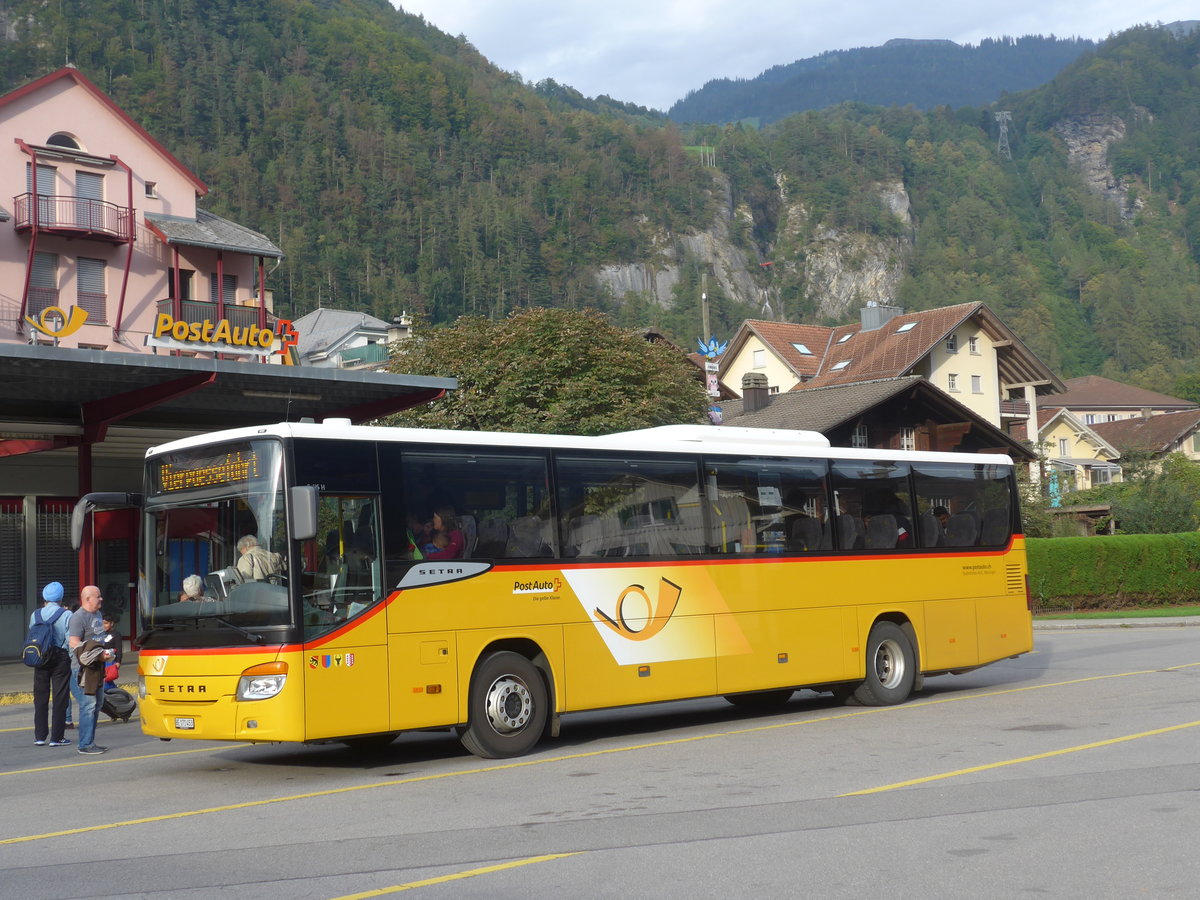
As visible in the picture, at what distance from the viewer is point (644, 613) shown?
13.0 m

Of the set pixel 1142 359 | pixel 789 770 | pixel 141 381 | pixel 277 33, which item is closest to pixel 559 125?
pixel 277 33

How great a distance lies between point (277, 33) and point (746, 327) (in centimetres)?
11602

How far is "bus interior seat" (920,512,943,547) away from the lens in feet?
52.9

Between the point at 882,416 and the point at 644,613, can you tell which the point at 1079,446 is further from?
the point at 644,613

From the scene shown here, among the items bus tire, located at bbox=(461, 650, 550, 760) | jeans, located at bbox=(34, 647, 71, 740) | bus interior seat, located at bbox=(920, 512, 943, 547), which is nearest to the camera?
bus tire, located at bbox=(461, 650, 550, 760)

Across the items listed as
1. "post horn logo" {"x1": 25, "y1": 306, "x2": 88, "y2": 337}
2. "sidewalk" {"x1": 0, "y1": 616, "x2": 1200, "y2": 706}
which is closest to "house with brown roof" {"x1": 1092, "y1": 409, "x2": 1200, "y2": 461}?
"sidewalk" {"x1": 0, "y1": 616, "x2": 1200, "y2": 706}

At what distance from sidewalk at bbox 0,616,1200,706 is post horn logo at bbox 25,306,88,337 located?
8089mm

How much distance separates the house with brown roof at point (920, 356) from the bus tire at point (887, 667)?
151 feet

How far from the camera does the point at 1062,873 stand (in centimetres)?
694

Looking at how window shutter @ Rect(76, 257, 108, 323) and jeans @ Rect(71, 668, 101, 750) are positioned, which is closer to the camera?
jeans @ Rect(71, 668, 101, 750)

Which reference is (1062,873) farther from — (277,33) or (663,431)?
(277,33)

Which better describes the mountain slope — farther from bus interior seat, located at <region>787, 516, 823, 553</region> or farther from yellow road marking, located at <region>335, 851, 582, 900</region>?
yellow road marking, located at <region>335, 851, 582, 900</region>

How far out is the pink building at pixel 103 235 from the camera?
40594 mm

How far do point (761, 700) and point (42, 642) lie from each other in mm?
7969
